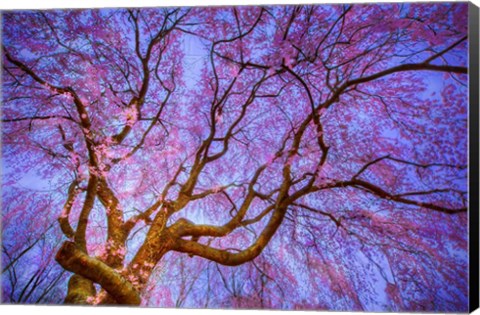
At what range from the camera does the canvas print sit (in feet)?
14.4

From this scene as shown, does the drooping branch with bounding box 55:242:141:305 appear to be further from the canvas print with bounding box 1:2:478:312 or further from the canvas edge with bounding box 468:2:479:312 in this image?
the canvas edge with bounding box 468:2:479:312

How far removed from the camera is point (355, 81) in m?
4.50

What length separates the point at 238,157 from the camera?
4598 mm

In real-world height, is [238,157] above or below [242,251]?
above

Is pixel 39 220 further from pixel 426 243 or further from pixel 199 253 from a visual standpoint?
pixel 426 243

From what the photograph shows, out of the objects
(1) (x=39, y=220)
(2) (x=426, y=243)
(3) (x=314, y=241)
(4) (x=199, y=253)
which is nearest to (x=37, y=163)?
(1) (x=39, y=220)

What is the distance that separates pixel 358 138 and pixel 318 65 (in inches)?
21.8

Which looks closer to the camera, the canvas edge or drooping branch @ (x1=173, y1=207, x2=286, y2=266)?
the canvas edge

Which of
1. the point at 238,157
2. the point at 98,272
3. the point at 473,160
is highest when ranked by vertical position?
the point at 238,157

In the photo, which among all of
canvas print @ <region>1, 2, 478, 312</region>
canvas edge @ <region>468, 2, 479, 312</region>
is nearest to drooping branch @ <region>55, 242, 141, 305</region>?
canvas print @ <region>1, 2, 478, 312</region>

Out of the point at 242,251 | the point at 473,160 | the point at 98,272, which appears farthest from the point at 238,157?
the point at 473,160

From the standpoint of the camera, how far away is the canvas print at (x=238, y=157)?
4383 millimetres

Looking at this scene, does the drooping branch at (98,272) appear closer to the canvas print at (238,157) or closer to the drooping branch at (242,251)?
the canvas print at (238,157)

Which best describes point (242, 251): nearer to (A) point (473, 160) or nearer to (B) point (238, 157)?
(B) point (238, 157)
